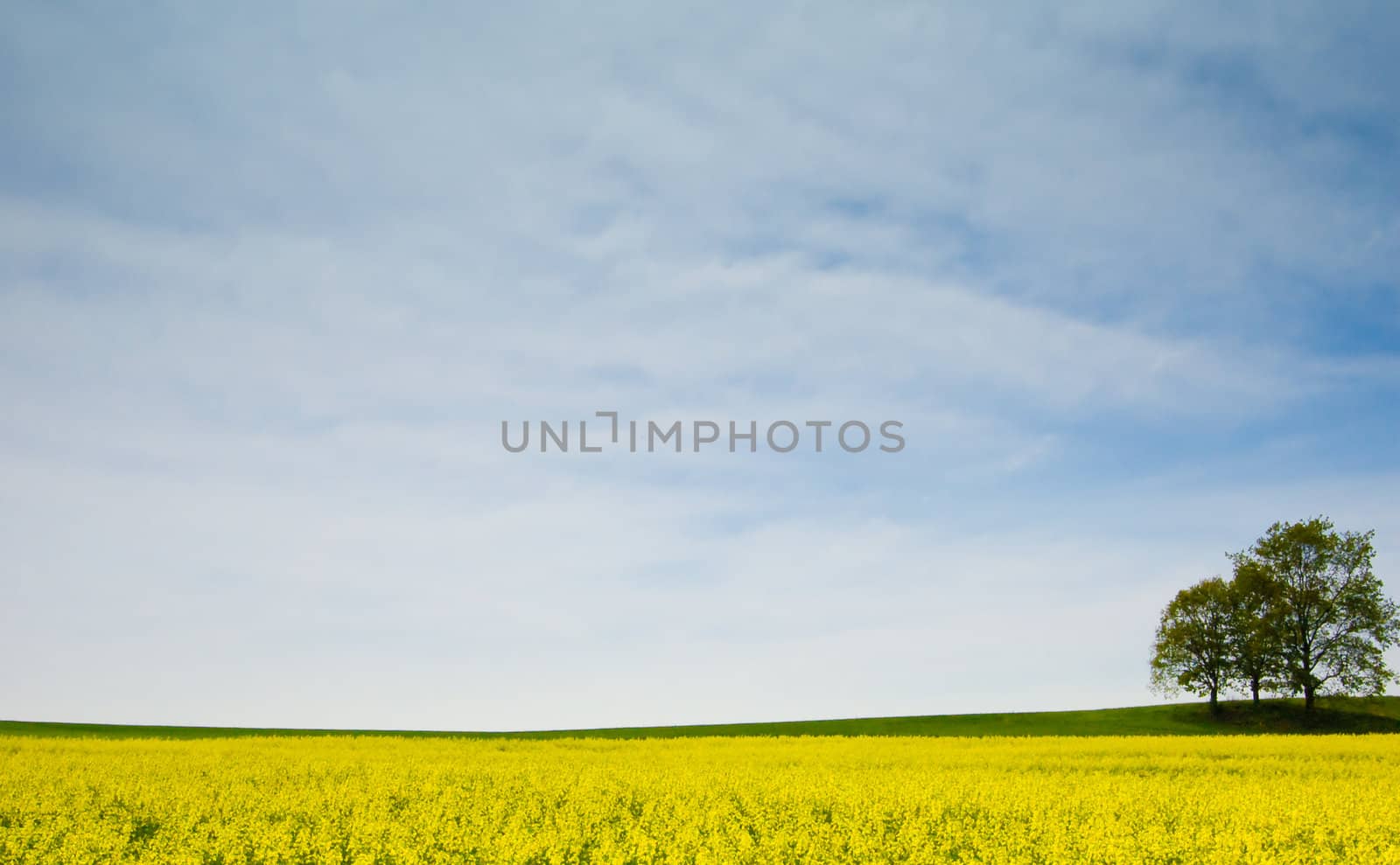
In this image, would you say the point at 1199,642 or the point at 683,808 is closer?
the point at 683,808

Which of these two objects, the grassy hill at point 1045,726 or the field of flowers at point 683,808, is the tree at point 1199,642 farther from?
the field of flowers at point 683,808

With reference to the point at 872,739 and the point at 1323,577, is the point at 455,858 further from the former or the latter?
the point at 1323,577

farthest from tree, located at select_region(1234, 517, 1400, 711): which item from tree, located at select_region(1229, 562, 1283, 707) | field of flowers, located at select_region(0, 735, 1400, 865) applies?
field of flowers, located at select_region(0, 735, 1400, 865)

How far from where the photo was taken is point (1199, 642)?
5744 cm

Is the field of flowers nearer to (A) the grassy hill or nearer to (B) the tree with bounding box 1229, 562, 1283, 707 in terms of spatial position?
(A) the grassy hill

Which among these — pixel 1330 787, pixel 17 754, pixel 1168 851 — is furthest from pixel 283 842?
pixel 1330 787

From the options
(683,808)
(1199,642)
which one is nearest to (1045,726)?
(1199,642)

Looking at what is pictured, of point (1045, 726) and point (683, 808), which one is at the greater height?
point (683, 808)

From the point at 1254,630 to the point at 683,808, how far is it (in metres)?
49.3

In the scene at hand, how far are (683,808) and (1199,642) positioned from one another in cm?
4975

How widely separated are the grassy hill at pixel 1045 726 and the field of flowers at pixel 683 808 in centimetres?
2343

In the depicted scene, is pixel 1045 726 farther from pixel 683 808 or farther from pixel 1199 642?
pixel 683 808

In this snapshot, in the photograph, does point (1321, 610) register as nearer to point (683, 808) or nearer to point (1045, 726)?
point (1045, 726)

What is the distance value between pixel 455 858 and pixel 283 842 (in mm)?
2958
